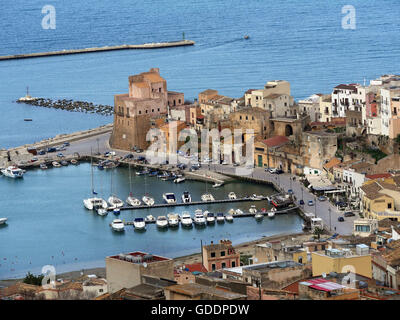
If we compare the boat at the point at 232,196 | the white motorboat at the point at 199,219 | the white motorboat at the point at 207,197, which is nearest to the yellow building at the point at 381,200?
the white motorboat at the point at 199,219

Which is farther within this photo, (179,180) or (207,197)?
(179,180)

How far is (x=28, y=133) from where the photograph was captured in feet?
162

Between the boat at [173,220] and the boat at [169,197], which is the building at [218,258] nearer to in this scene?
the boat at [173,220]

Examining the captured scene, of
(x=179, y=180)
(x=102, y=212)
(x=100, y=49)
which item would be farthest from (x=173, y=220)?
(x=100, y=49)

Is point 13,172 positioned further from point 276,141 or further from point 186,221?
point 186,221

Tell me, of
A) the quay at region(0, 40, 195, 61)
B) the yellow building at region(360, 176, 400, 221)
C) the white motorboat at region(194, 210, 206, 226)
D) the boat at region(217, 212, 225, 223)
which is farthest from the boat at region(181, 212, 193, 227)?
the quay at region(0, 40, 195, 61)

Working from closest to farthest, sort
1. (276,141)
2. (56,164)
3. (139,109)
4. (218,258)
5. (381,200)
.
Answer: (218,258)
(381,200)
(276,141)
(56,164)
(139,109)

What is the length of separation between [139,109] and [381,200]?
16.3m

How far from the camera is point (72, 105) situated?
56.1 meters

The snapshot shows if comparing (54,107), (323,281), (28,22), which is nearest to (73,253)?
(323,281)

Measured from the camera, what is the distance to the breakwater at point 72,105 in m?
53.6

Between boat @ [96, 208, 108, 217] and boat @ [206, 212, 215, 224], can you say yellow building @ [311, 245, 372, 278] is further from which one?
boat @ [96, 208, 108, 217]

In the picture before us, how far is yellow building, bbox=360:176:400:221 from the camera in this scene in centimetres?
2720
